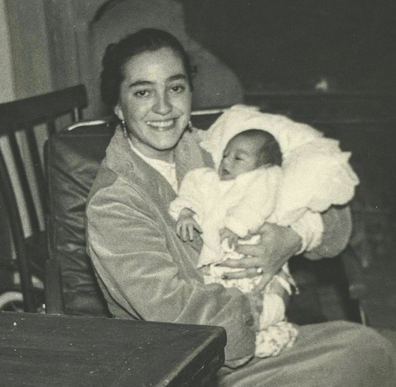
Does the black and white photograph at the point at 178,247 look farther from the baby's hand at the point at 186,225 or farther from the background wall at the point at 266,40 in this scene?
the background wall at the point at 266,40

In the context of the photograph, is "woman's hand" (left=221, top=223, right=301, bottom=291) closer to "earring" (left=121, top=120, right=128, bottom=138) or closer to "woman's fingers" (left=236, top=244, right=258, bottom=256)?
"woman's fingers" (left=236, top=244, right=258, bottom=256)

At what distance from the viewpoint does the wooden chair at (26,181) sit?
218 cm

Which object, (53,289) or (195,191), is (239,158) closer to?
(195,191)

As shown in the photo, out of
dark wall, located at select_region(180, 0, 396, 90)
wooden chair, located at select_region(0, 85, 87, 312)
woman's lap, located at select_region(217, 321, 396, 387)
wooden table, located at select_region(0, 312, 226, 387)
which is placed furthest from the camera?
dark wall, located at select_region(180, 0, 396, 90)

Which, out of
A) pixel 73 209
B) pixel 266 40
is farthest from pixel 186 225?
pixel 266 40

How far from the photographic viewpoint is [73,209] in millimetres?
1887

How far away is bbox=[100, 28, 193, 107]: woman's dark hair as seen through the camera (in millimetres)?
1681

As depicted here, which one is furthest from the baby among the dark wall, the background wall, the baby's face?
the dark wall

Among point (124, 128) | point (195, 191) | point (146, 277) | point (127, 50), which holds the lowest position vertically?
point (146, 277)

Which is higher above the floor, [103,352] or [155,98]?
[155,98]

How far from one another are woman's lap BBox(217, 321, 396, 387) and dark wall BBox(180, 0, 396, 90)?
178 cm

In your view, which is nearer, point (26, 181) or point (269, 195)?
point (269, 195)

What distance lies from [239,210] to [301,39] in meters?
1.90

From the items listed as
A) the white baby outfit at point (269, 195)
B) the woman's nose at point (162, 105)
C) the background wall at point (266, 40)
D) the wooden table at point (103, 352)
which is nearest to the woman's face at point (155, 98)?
the woman's nose at point (162, 105)
